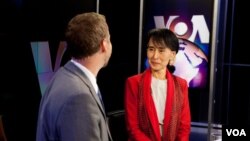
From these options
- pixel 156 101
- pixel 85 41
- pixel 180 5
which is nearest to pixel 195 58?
pixel 180 5

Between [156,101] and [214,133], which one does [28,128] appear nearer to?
[156,101]

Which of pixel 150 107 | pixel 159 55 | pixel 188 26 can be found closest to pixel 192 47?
pixel 188 26

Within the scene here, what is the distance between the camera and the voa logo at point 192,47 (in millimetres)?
3299

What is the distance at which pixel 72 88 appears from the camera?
4.41ft

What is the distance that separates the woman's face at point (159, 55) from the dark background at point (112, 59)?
56 cm

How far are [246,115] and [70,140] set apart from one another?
3274 mm

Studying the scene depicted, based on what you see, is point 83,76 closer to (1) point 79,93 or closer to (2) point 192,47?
(1) point 79,93

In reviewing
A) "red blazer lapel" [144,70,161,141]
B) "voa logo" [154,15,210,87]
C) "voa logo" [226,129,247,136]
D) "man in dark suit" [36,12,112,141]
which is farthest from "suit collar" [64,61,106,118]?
"voa logo" [154,15,210,87]

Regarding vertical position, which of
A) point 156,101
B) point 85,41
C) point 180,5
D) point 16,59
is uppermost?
point 180,5

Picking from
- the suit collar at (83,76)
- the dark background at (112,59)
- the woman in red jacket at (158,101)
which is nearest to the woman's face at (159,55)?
the woman in red jacket at (158,101)

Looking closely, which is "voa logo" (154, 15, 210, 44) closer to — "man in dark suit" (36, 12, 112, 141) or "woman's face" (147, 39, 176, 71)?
"woman's face" (147, 39, 176, 71)

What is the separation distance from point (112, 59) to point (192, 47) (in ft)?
2.90

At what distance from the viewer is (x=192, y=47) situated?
3.36 meters

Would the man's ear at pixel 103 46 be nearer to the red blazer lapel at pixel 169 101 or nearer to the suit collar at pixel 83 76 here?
the suit collar at pixel 83 76
